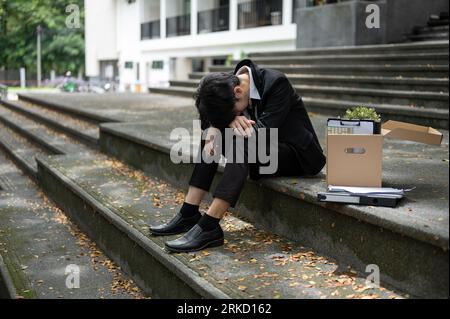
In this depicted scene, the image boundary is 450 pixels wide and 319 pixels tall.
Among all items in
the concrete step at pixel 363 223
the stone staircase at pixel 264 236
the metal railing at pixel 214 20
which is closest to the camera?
the concrete step at pixel 363 223

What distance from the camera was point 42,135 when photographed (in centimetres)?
888

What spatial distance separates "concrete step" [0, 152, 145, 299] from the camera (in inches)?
139

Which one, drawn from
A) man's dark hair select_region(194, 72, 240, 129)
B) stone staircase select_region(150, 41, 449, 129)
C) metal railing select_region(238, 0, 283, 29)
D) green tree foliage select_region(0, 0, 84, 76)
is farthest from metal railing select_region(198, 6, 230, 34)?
man's dark hair select_region(194, 72, 240, 129)

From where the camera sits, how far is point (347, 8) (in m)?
10.7

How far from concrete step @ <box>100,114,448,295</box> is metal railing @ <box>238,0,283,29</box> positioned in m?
13.4

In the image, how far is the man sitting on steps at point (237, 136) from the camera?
3.28 m

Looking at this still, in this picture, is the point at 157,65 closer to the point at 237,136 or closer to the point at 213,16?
the point at 213,16

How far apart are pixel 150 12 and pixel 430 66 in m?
21.7

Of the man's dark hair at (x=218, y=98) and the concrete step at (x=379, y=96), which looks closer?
the man's dark hair at (x=218, y=98)

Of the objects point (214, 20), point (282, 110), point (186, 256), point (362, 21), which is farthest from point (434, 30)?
point (214, 20)

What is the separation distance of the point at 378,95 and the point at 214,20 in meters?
15.0

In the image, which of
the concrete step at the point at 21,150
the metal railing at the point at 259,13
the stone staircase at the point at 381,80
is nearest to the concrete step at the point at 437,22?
the stone staircase at the point at 381,80

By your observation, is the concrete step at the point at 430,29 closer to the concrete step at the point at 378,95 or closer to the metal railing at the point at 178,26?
the concrete step at the point at 378,95
